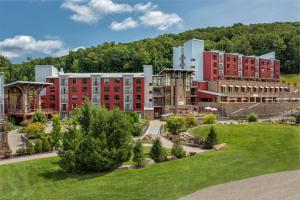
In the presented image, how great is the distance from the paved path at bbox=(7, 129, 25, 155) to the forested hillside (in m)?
57.1

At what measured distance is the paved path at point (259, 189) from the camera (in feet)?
47.2

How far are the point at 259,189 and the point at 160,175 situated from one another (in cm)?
637

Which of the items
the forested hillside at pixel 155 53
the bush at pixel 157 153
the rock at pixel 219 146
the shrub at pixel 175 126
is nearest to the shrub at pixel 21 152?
the bush at pixel 157 153

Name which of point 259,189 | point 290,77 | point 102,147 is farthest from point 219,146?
point 290,77

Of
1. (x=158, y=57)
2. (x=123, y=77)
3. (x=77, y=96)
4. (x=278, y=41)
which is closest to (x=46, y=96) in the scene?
(x=77, y=96)

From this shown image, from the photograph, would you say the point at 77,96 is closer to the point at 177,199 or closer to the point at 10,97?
the point at 10,97

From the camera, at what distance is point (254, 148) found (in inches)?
969

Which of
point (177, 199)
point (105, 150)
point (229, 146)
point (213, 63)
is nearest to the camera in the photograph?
point (177, 199)

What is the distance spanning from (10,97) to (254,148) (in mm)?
49623

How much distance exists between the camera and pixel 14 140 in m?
40.0

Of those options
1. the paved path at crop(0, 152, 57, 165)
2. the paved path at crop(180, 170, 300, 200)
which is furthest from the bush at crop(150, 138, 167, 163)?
the paved path at crop(0, 152, 57, 165)

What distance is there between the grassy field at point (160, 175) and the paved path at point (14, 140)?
9869mm

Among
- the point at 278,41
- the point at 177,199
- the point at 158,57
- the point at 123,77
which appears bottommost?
the point at 177,199

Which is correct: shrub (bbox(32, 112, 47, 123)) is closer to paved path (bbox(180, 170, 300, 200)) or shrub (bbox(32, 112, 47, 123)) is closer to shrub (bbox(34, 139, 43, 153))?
shrub (bbox(34, 139, 43, 153))
